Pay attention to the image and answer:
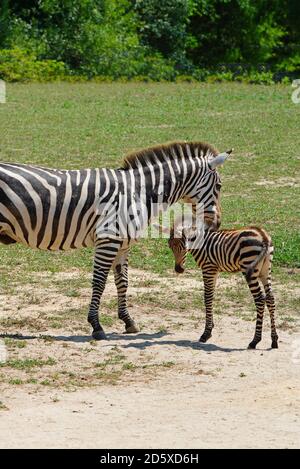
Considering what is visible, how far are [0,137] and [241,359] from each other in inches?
544

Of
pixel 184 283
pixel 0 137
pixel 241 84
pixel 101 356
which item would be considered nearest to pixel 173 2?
pixel 241 84

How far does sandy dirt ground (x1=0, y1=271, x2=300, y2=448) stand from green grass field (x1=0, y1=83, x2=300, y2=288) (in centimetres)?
204

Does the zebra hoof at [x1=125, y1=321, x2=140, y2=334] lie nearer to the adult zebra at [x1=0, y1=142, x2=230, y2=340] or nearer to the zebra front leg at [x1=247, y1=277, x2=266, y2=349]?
the adult zebra at [x1=0, y1=142, x2=230, y2=340]

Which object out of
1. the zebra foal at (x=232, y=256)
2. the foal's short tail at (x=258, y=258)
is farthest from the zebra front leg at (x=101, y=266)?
the foal's short tail at (x=258, y=258)

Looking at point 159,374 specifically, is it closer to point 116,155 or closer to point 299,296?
point 299,296

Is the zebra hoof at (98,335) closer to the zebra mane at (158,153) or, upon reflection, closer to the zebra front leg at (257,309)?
the zebra front leg at (257,309)

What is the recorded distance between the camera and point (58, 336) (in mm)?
10711

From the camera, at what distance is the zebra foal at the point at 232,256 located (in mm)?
10328

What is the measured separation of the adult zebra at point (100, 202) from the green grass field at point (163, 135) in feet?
6.19

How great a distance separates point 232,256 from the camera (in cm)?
1052

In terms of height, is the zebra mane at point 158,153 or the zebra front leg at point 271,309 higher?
the zebra mane at point 158,153

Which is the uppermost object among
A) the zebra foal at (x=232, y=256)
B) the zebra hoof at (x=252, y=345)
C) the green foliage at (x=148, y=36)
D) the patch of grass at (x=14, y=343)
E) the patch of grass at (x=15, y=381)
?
the green foliage at (x=148, y=36)

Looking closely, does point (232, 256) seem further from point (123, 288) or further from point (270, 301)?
point (123, 288)

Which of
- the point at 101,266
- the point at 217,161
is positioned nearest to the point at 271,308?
the point at 101,266
